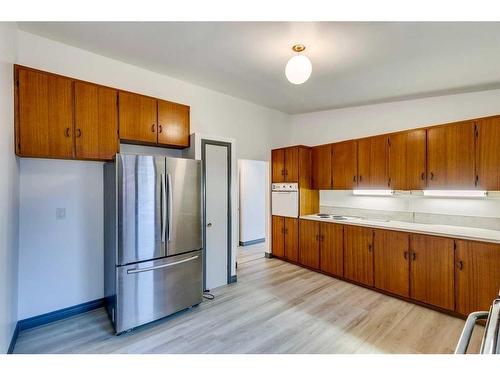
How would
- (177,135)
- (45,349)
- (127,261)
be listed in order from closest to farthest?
(45,349) → (127,261) → (177,135)

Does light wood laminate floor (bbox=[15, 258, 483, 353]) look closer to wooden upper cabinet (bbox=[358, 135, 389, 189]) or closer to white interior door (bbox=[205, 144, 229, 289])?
white interior door (bbox=[205, 144, 229, 289])

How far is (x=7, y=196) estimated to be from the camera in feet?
6.08

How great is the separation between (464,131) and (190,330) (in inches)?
145

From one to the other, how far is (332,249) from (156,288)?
2.60 metres

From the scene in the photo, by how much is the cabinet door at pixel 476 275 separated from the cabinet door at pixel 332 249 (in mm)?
1359

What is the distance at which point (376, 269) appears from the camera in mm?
3225

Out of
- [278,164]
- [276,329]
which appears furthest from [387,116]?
[276,329]

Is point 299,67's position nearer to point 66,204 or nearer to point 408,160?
point 408,160

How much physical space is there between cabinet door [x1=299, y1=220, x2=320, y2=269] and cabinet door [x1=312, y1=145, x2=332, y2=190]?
70 centimetres

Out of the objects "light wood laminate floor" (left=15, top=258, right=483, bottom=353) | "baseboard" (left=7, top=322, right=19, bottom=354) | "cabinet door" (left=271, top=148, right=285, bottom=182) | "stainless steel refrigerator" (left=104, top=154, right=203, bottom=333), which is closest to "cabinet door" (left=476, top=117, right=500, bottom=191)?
"light wood laminate floor" (left=15, top=258, right=483, bottom=353)

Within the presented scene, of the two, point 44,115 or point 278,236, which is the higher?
point 44,115
